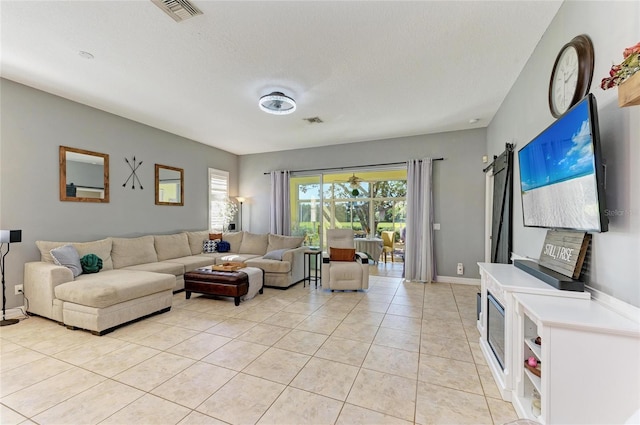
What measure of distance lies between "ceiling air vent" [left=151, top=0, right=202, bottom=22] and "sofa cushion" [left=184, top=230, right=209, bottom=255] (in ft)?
13.5

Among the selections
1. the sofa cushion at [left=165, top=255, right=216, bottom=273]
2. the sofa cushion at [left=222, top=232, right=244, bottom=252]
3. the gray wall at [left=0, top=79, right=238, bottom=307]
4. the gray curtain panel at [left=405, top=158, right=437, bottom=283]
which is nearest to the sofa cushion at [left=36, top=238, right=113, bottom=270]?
the gray wall at [left=0, top=79, right=238, bottom=307]

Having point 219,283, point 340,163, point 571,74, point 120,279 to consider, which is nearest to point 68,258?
point 120,279

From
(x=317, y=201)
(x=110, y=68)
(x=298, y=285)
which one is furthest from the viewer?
(x=317, y=201)

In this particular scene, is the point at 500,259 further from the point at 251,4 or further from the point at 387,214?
the point at 251,4

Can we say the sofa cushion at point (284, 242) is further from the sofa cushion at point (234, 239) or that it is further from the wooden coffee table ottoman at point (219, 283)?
the wooden coffee table ottoman at point (219, 283)

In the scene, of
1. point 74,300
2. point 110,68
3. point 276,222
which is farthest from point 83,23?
point 276,222

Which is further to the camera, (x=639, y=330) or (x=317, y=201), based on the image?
(x=317, y=201)

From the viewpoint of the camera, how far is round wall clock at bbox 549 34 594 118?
→ 1757mm

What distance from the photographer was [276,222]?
6500 millimetres

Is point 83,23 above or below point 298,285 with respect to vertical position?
above

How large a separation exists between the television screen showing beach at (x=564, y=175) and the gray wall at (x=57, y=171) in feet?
18.1

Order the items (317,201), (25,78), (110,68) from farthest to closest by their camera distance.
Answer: (317,201) → (25,78) → (110,68)

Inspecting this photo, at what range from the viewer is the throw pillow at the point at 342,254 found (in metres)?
4.94

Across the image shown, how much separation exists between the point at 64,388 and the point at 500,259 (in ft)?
14.9
